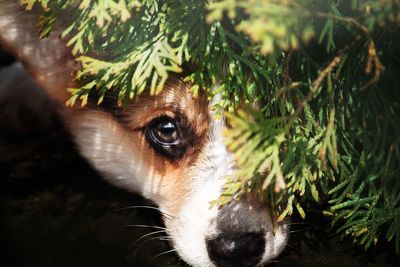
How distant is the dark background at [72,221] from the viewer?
7.66 feet

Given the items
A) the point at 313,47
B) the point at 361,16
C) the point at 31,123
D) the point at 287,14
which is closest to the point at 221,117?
the point at 313,47

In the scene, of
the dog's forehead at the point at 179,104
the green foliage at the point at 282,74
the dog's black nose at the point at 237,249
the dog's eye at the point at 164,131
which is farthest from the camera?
the dog's eye at the point at 164,131

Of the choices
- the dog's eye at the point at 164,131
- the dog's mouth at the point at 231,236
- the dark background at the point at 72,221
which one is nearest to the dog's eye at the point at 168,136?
the dog's eye at the point at 164,131

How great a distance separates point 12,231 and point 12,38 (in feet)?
2.85

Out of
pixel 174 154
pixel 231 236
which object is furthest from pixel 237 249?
pixel 174 154

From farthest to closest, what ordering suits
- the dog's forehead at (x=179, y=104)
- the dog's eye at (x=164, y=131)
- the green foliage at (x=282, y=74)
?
the dog's eye at (x=164, y=131)
the dog's forehead at (x=179, y=104)
the green foliage at (x=282, y=74)

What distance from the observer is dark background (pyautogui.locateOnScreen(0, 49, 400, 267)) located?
2.33m

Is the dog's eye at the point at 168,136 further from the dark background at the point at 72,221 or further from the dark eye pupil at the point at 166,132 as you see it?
the dark background at the point at 72,221

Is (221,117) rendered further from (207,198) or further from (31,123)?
(31,123)

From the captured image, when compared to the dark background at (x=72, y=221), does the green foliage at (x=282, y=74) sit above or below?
above

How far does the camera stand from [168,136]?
2.27m

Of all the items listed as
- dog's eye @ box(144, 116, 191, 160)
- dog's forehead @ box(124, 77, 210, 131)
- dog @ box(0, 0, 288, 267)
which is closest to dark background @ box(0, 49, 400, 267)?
dog @ box(0, 0, 288, 267)

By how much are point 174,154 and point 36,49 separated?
29.6 inches

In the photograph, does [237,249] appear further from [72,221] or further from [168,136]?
[72,221]
